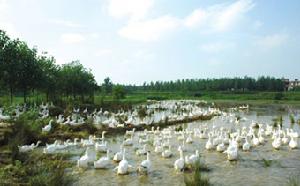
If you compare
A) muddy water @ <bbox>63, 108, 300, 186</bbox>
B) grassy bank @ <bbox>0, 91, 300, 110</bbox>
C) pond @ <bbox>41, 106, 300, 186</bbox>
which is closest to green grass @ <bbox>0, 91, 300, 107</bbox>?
grassy bank @ <bbox>0, 91, 300, 110</bbox>

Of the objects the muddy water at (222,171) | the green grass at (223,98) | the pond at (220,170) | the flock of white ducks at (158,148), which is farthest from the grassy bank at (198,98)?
the muddy water at (222,171)

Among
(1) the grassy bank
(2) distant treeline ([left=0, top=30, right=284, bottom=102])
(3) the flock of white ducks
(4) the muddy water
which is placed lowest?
(4) the muddy water

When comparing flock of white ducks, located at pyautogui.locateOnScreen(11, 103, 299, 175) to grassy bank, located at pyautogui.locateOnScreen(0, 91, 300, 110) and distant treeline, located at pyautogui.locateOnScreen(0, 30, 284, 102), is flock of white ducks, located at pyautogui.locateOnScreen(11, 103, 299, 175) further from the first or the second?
grassy bank, located at pyautogui.locateOnScreen(0, 91, 300, 110)

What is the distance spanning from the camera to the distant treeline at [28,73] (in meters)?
39.3

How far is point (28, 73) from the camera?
1639 inches

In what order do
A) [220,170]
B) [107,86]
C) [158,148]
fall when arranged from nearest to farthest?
[220,170]
[158,148]
[107,86]

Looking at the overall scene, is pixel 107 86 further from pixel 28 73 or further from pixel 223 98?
pixel 28 73

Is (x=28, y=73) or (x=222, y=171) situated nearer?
(x=222, y=171)

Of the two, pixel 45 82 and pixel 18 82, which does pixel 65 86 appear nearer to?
pixel 45 82

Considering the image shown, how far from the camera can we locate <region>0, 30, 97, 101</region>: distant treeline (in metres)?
39.3

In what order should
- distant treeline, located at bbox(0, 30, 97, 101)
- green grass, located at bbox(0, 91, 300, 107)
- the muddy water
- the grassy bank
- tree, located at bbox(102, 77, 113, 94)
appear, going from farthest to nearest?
tree, located at bbox(102, 77, 113, 94) < green grass, located at bbox(0, 91, 300, 107) < the grassy bank < distant treeline, located at bbox(0, 30, 97, 101) < the muddy water

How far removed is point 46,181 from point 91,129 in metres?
15.9

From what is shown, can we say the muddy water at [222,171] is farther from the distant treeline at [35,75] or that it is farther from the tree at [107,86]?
the tree at [107,86]

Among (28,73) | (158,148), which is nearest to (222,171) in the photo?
(158,148)
